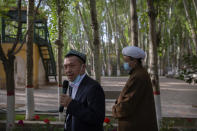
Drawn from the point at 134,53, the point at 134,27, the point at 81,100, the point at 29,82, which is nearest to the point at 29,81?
the point at 29,82

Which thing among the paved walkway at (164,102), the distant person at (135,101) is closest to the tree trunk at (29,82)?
the paved walkway at (164,102)

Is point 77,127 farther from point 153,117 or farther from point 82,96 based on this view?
point 153,117

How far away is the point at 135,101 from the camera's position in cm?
282

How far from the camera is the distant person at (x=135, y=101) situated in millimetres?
2836

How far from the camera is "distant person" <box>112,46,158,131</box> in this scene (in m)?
2.84

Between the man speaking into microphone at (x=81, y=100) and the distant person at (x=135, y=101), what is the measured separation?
711 millimetres

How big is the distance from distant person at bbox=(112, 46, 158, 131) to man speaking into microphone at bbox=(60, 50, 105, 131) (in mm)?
711

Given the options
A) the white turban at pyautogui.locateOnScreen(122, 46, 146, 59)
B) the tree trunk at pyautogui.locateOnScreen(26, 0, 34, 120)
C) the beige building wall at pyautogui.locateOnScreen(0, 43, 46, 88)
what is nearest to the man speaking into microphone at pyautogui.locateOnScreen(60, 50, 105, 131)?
the white turban at pyautogui.locateOnScreen(122, 46, 146, 59)

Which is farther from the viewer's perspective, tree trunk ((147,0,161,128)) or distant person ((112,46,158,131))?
tree trunk ((147,0,161,128))

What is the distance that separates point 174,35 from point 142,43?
7848 mm

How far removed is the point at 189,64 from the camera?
6574 mm

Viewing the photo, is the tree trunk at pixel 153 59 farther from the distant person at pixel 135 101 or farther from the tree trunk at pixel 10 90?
the tree trunk at pixel 10 90

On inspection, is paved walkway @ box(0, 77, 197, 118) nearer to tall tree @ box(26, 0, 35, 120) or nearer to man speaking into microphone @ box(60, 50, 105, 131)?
tall tree @ box(26, 0, 35, 120)

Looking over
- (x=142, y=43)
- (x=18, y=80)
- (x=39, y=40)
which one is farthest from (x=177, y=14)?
(x=18, y=80)
